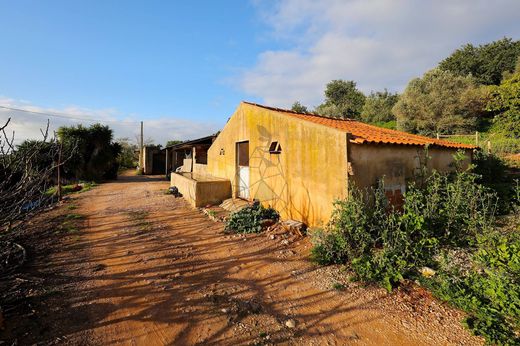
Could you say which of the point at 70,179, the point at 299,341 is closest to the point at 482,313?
the point at 299,341

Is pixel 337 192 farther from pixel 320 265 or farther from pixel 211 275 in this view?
pixel 211 275

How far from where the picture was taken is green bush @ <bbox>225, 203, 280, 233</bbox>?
743 centimetres

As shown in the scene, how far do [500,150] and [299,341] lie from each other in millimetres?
19297

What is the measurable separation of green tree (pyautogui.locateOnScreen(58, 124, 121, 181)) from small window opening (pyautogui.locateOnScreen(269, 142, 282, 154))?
17.4 metres

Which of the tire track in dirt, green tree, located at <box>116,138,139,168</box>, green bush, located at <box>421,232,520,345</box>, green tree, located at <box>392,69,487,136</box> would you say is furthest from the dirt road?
green tree, located at <box>116,138,139,168</box>

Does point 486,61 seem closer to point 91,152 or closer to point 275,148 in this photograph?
point 275,148

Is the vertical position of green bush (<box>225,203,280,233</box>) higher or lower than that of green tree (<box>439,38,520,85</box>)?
lower

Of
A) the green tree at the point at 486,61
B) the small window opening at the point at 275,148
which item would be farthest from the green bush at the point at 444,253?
the green tree at the point at 486,61

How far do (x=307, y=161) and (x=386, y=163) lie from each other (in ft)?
6.32

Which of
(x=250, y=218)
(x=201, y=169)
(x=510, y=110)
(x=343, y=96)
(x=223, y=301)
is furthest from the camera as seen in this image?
(x=343, y=96)

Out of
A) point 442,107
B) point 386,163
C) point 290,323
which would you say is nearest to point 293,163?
point 386,163

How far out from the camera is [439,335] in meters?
3.20

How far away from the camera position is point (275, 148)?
8.48 metres

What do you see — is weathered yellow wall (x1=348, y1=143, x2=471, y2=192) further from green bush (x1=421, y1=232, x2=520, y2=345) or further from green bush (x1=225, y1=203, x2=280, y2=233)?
green bush (x1=225, y1=203, x2=280, y2=233)
